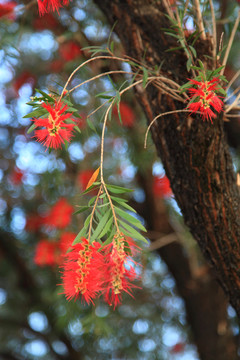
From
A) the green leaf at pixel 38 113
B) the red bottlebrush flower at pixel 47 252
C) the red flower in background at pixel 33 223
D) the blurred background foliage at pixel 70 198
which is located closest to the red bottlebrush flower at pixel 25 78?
the blurred background foliage at pixel 70 198

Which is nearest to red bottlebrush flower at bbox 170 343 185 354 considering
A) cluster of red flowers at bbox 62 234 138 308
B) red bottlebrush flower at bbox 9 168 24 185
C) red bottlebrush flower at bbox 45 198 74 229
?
red bottlebrush flower at bbox 45 198 74 229

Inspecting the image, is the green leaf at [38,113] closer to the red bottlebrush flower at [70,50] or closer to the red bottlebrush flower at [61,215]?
the red bottlebrush flower at [61,215]

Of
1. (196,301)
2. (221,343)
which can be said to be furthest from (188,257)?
(221,343)

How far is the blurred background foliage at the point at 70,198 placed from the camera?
2.05 m

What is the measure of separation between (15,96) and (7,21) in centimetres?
89

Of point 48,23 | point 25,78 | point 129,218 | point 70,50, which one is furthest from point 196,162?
point 25,78

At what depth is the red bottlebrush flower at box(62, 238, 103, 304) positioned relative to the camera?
658mm

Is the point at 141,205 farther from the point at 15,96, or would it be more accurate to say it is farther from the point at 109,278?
the point at 109,278

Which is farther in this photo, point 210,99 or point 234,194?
point 234,194

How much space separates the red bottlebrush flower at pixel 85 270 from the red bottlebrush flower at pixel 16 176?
2078 mm

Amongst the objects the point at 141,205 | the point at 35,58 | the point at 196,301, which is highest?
the point at 35,58

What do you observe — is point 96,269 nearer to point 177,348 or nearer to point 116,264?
point 116,264

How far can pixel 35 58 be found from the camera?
2.60m

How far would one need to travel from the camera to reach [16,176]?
2705 mm
